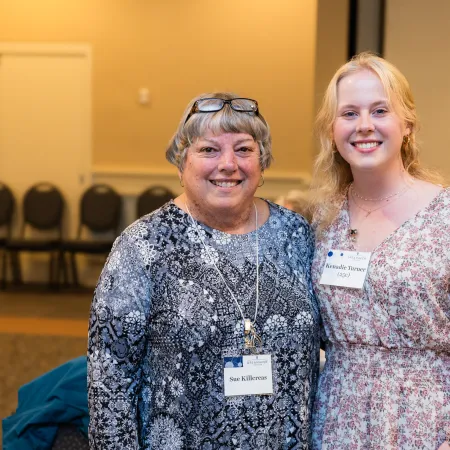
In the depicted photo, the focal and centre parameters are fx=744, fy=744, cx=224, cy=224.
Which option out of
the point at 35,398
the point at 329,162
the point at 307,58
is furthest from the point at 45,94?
the point at 329,162

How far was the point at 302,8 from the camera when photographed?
8516 millimetres

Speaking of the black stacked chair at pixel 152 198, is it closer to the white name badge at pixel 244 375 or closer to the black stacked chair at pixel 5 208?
the black stacked chair at pixel 5 208

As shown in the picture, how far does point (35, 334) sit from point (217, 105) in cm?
535

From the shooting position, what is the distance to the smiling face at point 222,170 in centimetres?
201

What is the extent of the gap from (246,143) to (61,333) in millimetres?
5341

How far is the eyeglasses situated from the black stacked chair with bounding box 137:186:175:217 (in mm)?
6702

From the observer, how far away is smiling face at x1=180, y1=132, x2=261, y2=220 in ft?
6.61

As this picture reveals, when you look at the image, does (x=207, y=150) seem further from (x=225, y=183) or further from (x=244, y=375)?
(x=244, y=375)

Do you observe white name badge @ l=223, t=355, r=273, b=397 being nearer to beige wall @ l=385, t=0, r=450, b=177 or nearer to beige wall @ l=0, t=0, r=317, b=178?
beige wall @ l=385, t=0, r=450, b=177

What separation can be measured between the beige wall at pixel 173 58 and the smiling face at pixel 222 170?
21.1 feet

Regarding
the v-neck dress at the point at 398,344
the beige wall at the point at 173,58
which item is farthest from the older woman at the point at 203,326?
the beige wall at the point at 173,58

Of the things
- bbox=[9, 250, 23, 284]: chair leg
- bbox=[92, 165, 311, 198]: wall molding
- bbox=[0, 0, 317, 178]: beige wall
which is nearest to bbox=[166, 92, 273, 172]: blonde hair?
bbox=[0, 0, 317, 178]: beige wall

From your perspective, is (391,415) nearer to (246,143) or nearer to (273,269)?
(273,269)

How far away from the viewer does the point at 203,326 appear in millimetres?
1991
